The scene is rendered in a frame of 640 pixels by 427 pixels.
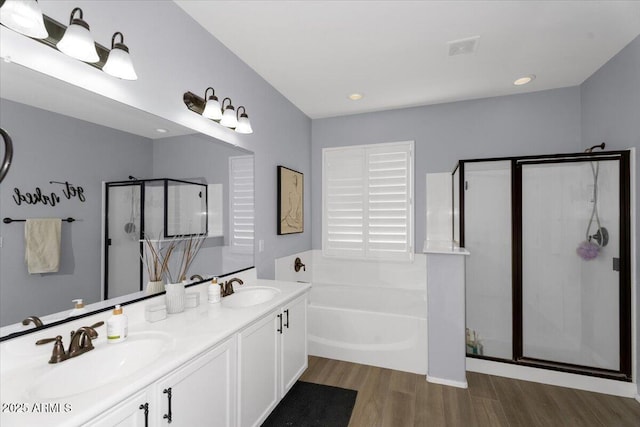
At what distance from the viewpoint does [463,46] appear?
7.44 ft

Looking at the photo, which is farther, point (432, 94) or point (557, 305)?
point (432, 94)

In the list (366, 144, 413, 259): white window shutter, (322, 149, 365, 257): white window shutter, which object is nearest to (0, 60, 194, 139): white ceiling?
(322, 149, 365, 257): white window shutter

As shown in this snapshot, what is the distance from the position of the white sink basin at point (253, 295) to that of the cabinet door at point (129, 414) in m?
1.11

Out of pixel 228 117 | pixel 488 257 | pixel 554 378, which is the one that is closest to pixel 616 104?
pixel 488 257

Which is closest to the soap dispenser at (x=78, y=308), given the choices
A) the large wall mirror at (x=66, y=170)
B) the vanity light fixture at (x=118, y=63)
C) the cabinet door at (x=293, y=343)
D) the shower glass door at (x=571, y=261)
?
the large wall mirror at (x=66, y=170)

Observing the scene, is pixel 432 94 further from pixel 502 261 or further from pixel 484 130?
pixel 502 261

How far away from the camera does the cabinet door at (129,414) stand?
926mm

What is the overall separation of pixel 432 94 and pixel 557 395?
2965 mm

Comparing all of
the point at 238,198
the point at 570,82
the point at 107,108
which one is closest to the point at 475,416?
the point at 238,198

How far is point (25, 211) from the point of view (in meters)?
1.13

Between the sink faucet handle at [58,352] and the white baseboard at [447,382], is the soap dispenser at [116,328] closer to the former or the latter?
the sink faucet handle at [58,352]

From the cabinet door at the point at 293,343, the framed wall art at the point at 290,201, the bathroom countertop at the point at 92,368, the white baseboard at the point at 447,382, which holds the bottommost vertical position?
the white baseboard at the point at 447,382

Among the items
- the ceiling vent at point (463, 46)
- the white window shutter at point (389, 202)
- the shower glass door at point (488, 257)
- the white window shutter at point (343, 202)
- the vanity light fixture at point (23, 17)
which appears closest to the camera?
the vanity light fixture at point (23, 17)

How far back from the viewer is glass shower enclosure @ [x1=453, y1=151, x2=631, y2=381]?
2418mm
